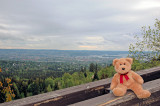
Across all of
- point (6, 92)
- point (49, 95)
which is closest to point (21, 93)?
point (6, 92)

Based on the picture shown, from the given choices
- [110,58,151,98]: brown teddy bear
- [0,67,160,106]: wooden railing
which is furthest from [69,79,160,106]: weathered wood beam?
[110,58,151,98]: brown teddy bear

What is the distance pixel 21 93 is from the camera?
604cm

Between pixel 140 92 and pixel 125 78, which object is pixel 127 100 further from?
pixel 125 78

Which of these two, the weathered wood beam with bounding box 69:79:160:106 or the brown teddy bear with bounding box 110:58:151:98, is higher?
the brown teddy bear with bounding box 110:58:151:98

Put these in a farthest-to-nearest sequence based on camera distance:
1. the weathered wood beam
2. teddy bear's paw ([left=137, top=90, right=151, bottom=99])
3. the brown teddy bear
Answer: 1. the brown teddy bear
2. teddy bear's paw ([left=137, top=90, right=151, bottom=99])
3. the weathered wood beam

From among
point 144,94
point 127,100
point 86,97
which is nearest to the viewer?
point 127,100

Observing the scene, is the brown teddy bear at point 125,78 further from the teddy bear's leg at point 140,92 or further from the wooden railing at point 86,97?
the wooden railing at point 86,97

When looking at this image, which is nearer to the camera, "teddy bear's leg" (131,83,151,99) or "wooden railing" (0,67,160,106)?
"wooden railing" (0,67,160,106)

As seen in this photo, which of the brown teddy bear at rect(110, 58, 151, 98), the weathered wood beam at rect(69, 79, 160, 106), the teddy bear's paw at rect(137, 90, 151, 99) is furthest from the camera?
the brown teddy bear at rect(110, 58, 151, 98)

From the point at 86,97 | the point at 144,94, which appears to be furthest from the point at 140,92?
the point at 86,97

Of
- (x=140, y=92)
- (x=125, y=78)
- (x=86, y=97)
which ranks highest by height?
(x=125, y=78)

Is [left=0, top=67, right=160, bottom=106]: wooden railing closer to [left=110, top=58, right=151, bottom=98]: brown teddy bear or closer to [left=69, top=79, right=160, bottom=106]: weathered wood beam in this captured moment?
[left=69, top=79, right=160, bottom=106]: weathered wood beam

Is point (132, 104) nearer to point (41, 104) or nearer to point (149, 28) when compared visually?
point (41, 104)

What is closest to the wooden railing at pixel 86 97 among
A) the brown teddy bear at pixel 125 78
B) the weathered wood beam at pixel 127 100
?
the weathered wood beam at pixel 127 100
